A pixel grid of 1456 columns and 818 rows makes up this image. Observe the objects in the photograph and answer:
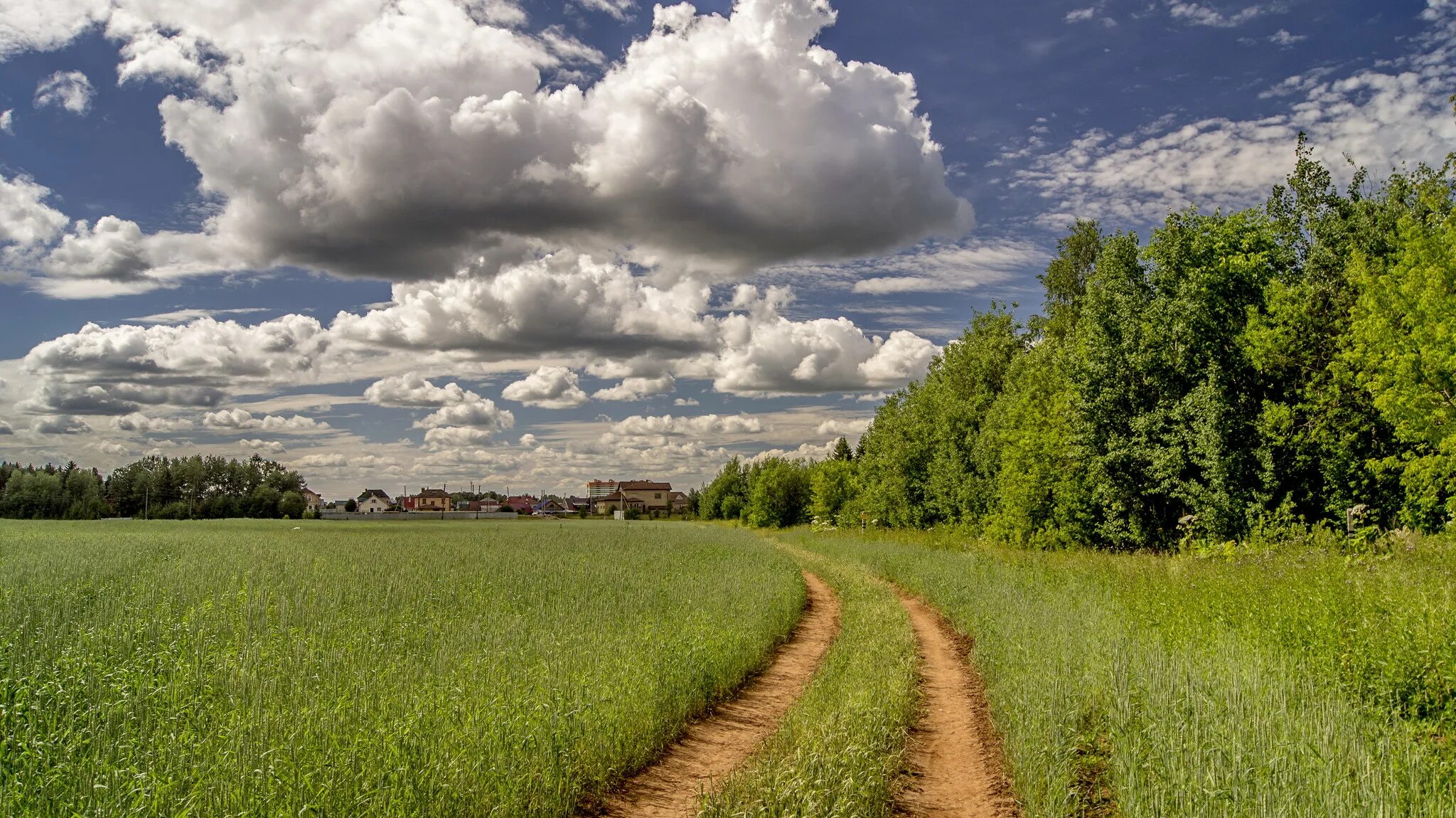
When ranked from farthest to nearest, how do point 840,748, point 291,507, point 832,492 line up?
point 291,507
point 832,492
point 840,748

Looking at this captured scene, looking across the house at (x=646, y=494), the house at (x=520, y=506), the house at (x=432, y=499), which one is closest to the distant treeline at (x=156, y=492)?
the house at (x=432, y=499)

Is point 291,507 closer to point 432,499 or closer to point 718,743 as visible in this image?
point 432,499

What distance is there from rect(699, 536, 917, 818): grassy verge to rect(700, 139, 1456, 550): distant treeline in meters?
12.6

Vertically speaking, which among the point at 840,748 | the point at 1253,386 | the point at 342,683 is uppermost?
the point at 1253,386

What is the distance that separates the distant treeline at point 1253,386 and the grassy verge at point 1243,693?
8297 mm

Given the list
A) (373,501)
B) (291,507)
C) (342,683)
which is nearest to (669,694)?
(342,683)

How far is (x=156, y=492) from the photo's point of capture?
11231cm

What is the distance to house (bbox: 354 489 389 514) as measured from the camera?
163375 mm

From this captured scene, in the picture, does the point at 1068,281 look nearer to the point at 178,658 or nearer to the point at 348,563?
the point at 348,563

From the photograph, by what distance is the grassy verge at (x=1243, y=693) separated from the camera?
573cm

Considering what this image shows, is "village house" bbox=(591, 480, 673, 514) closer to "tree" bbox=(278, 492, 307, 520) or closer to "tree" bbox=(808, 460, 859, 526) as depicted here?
"tree" bbox=(278, 492, 307, 520)

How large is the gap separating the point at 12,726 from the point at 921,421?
4530cm

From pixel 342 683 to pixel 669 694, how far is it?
13.0 ft

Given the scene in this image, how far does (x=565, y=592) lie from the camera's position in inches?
694
